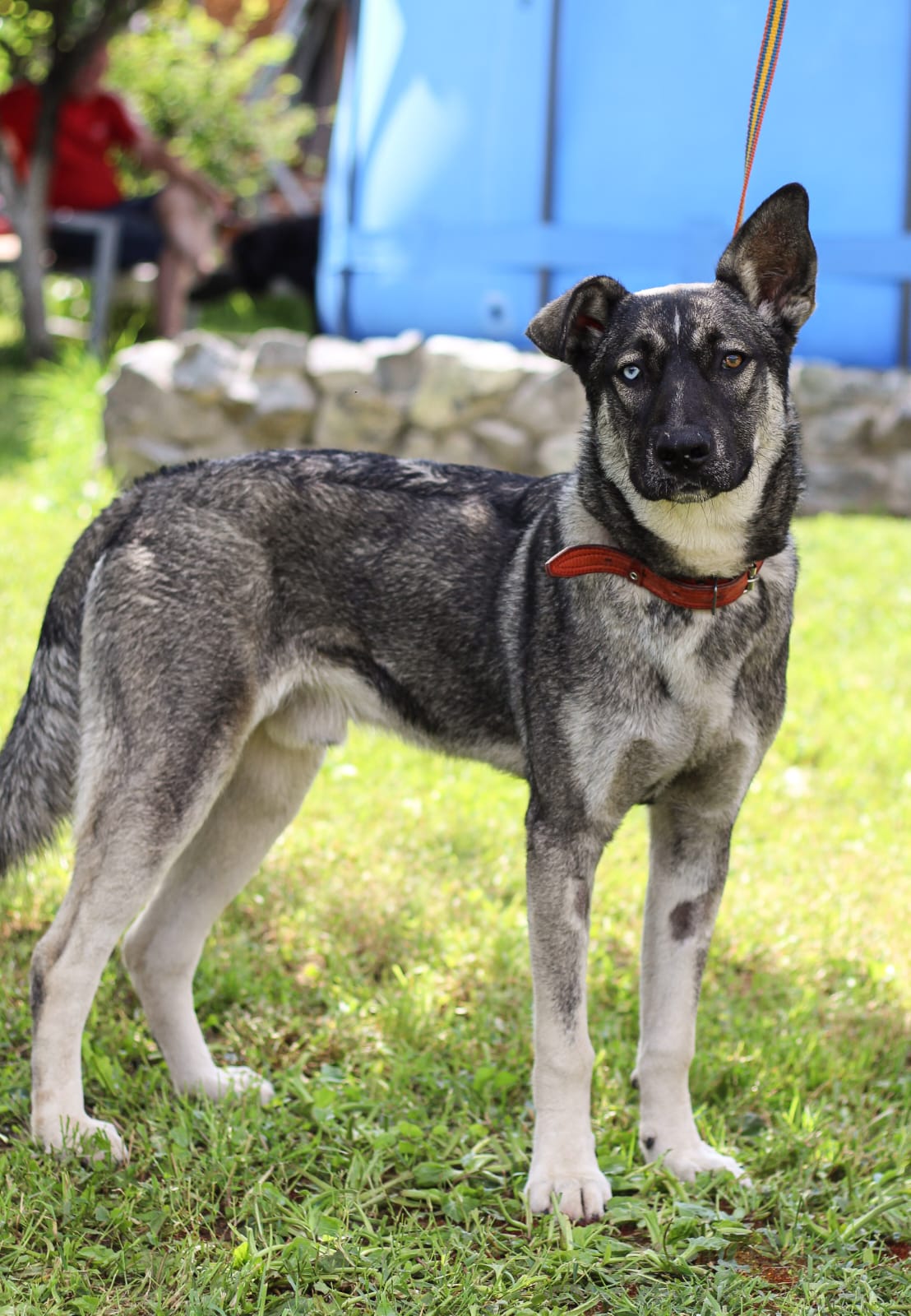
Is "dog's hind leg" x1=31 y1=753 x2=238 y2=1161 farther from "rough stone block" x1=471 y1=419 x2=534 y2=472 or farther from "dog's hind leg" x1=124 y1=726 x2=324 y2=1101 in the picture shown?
"rough stone block" x1=471 y1=419 x2=534 y2=472

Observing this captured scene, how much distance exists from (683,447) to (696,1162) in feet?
5.18

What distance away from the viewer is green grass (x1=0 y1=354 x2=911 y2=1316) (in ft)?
8.53

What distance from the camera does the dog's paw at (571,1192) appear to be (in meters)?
2.79

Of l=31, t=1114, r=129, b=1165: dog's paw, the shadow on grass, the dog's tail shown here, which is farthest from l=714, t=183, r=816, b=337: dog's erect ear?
the shadow on grass

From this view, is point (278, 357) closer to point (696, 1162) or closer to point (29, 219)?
point (29, 219)

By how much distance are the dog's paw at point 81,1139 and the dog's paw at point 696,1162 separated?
46.8 inches

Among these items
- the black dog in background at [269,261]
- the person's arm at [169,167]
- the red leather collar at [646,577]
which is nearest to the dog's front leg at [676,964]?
the red leather collar at [646,577]

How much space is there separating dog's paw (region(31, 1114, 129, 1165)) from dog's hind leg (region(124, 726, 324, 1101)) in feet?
1.03

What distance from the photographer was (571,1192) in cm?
280

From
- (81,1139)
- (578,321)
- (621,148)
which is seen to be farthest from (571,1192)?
(621,148)

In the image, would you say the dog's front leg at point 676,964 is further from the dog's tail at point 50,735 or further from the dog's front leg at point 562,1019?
the dog's tail at point 50,735

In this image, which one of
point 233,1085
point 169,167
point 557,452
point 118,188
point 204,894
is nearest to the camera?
point 233,1085

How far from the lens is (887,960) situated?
3924mm

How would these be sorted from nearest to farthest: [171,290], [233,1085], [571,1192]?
1. [571,1192]
2. [233,1085]
3. [171,290]
